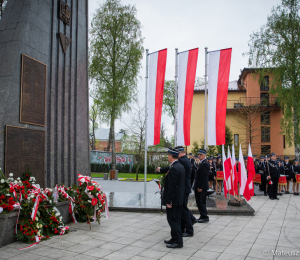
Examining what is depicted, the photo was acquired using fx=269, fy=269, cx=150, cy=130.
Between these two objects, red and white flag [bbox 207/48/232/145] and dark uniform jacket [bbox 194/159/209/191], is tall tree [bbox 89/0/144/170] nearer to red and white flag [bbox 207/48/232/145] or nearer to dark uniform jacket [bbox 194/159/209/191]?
red and white flag [bbox 207/48/232/145]

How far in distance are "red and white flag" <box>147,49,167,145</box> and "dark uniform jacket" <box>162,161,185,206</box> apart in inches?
260

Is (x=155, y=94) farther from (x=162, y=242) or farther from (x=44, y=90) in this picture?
(x=162, y=242)

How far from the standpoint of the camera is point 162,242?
564cm

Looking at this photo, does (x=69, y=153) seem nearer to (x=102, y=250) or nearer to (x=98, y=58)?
(x=102, y=250)

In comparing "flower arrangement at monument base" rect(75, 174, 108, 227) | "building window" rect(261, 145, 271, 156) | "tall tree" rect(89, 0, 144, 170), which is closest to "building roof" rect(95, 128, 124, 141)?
"building window" rect(261, 145, 271, 156)

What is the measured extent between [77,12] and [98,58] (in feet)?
59.6

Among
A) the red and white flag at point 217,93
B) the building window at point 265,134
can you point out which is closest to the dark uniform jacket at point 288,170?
the red and white flag at point 217,93

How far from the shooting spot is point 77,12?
27.8 feet

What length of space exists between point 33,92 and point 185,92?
7.26 m

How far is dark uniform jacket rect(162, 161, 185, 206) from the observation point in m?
5.19

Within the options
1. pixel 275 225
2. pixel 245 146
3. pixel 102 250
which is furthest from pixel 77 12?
pixel 245 146

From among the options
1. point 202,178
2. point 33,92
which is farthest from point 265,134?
point 33,92

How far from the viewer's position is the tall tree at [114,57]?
1029 inches

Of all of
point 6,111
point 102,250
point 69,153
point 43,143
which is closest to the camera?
point 102,250
